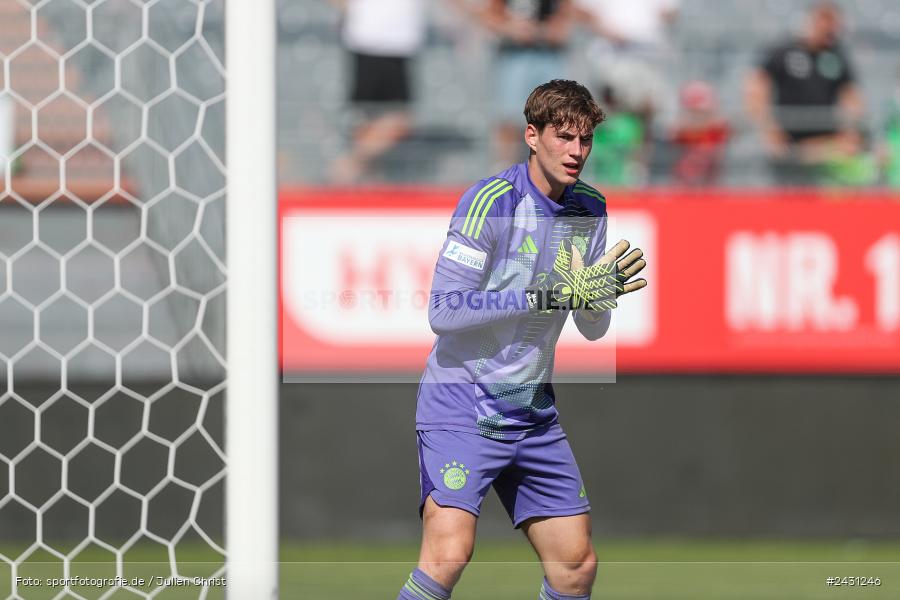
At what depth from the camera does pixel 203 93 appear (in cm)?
698

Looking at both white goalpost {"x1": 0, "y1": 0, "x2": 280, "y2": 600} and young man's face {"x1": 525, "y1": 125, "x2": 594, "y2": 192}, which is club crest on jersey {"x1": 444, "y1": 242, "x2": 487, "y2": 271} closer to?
young man's face {"x1": 525, "y1": 125, "x2": 594, "y2": 192}

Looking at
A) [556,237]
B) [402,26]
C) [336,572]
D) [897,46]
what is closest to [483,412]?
[556,237]

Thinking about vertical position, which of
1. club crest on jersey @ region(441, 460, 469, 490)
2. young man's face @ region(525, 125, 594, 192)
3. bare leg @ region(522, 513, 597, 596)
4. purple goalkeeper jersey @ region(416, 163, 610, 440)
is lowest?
bare leg @ region(522, 513, 597, 596)

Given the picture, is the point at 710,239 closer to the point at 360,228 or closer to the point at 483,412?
the point at 360,228

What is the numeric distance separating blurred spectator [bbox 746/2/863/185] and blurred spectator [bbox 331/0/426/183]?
2.09 meters

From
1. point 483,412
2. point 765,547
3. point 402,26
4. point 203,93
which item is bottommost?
point 765,547

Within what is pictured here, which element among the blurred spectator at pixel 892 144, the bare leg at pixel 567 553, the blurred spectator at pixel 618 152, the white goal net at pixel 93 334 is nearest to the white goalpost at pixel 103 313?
the white goal net at pixel 93 334

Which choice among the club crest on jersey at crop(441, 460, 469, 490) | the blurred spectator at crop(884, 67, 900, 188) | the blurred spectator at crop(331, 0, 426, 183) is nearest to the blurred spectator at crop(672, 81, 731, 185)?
the blurred spectator at crop(884, 67, 900, 188)

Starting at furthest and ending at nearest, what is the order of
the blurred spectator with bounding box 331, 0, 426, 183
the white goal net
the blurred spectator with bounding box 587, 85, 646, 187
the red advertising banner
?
1. the blurred spectator with bounding box 331, 0, 426, 183
2. the blurred spectator with bounding box 587, 85, 646, 187
3. the red advertising banner
4. the white goal net

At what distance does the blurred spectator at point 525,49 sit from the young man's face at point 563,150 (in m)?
4.21

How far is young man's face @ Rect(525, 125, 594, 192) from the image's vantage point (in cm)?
388

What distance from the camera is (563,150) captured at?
3.89 m

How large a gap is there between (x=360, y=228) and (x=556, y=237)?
3.54 meters

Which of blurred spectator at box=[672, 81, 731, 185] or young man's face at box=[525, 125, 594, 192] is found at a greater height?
blurred spectator at box=[672, 81, 731, 185]
